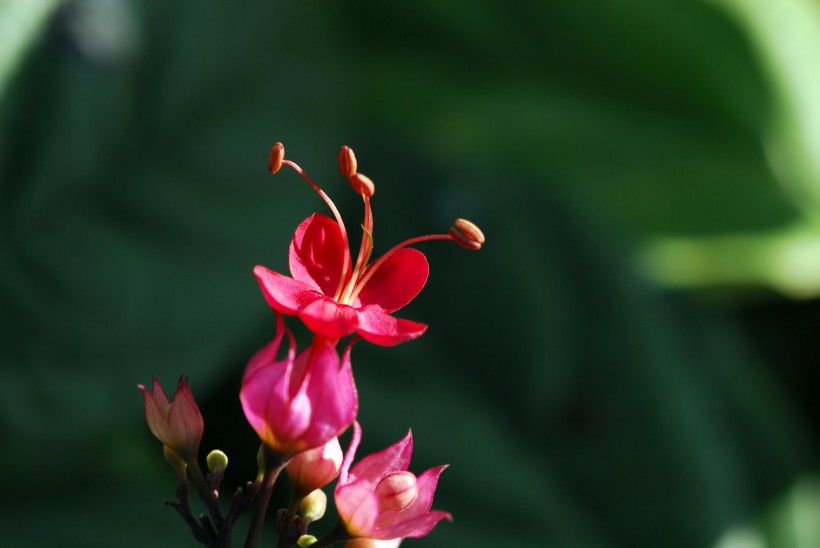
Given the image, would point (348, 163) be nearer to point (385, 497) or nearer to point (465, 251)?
point (385, 497)

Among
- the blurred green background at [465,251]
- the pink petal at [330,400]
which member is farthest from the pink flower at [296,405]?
the blurred green background at [465,251]

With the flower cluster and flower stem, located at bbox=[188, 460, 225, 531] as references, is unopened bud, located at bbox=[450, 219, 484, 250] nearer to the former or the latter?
the flower cluster

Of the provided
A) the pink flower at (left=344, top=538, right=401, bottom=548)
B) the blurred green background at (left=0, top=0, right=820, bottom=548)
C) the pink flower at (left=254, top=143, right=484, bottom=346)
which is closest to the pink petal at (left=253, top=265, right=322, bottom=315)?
the pink flower at (left=254, top=143, right=484, bottom=346)

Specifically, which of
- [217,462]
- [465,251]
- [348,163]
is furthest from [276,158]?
[465,251]

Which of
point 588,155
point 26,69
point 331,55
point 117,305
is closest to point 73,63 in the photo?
point 26,69

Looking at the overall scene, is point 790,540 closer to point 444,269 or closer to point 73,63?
point 444,269

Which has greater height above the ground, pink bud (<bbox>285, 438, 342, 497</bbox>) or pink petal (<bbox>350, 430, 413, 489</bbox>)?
pink petal (<bbox>350, 430, 413, 489</bbox>)
